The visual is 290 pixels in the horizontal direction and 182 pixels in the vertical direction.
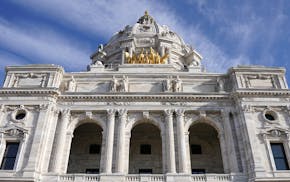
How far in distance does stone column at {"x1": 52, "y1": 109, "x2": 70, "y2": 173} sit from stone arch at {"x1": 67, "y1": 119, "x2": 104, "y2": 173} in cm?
108

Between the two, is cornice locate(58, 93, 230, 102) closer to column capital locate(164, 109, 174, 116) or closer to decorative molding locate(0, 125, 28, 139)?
column capital locate(164, 109, 174, 116)

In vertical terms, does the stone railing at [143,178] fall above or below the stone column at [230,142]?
below

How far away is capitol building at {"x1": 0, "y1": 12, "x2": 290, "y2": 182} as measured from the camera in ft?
82.6

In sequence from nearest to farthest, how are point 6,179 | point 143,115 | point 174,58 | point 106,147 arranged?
point 6,179, point 106,147, point 143,115, point 174,58

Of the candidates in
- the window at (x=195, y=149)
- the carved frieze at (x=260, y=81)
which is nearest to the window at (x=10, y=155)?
the window at (x=195, y=149)

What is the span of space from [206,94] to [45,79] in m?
14.6

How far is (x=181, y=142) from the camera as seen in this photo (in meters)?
26.8

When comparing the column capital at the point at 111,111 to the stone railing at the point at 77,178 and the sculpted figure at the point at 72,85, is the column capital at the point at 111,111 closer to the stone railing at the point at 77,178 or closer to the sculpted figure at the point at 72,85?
the sculpted figure at the point at 72,85

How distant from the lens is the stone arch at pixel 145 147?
29.6 metres

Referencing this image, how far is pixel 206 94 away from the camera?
29.6 meters

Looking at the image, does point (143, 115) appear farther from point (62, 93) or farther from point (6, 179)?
point (6, 179)

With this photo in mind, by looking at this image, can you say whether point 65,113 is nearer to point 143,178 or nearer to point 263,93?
point 143,178

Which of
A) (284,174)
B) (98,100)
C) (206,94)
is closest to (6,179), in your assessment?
(98,100)

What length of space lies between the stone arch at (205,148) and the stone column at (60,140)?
10.7m
